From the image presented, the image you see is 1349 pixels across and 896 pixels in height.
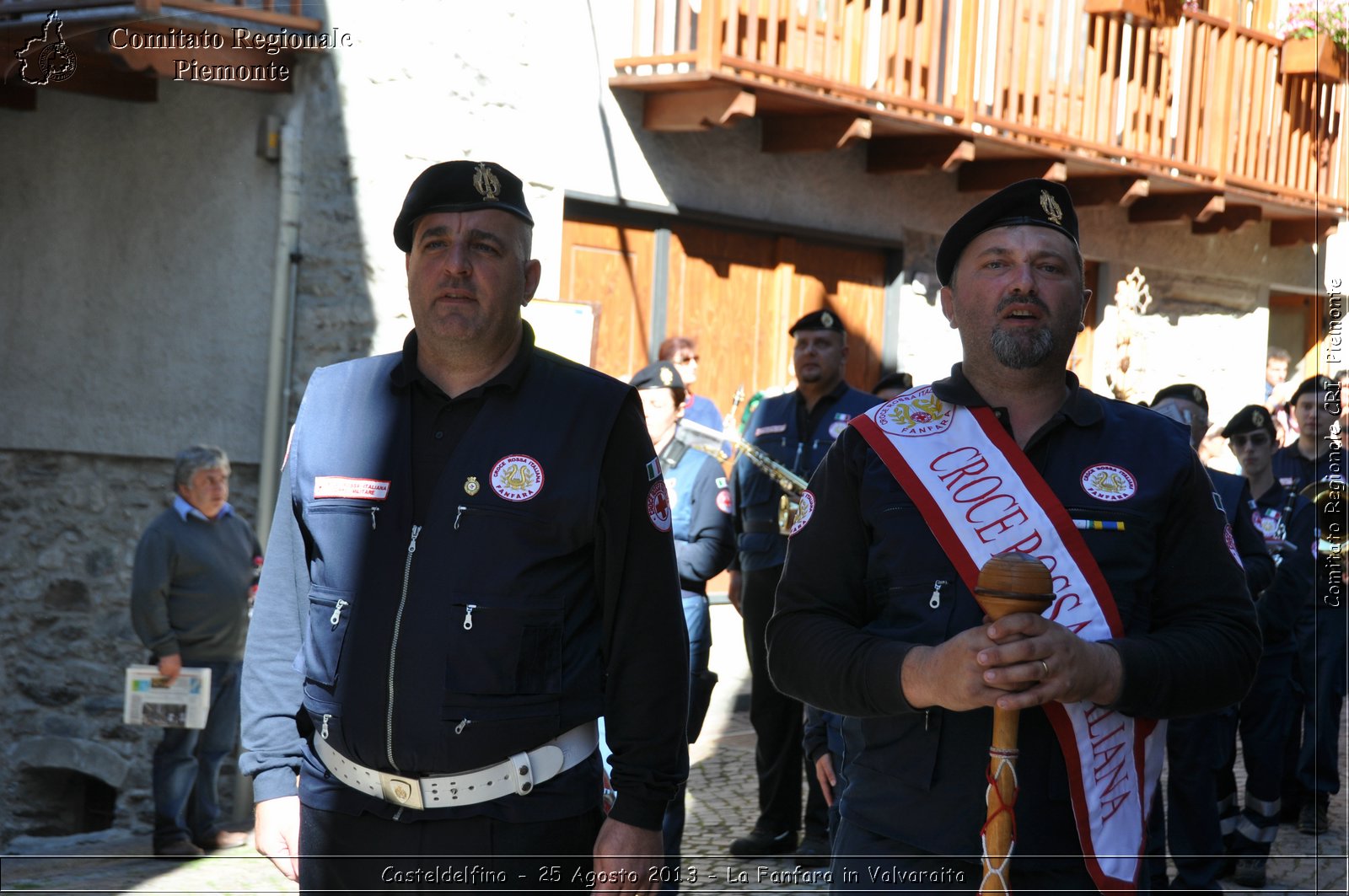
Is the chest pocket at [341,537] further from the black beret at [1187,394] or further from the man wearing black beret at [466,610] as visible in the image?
the black beret at [1187,394]

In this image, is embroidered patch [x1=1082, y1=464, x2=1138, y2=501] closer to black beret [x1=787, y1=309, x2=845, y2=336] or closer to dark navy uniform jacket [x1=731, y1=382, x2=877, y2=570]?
dark navy uniform jacket [x1=731, y1=382, x2=877, y2=570]

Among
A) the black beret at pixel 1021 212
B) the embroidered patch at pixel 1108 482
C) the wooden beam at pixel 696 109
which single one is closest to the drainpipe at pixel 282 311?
the wooden beam at pixel 696 109

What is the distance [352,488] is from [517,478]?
343 mm

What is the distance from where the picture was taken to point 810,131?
10625 millimetres

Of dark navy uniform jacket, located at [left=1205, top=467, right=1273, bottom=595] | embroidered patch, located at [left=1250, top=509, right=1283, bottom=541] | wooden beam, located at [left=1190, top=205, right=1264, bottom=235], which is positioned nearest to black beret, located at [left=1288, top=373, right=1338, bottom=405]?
embroidered patch, located at [left=1250, top=509, right=1283, bottom=541]

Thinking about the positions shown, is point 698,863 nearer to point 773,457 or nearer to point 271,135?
point 773,457

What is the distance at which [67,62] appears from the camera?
26.3 feet

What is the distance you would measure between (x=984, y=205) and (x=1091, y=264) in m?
11.6

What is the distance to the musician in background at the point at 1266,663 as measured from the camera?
6.98 meters

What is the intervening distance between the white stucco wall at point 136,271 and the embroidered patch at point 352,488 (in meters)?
6.11

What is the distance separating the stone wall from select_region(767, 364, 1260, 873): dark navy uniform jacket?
6.74 metres

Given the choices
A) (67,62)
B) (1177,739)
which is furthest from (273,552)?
(67,62)

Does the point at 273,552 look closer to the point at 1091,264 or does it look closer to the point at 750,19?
the point at 750,19

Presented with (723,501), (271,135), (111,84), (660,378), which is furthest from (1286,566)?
(111,84)
